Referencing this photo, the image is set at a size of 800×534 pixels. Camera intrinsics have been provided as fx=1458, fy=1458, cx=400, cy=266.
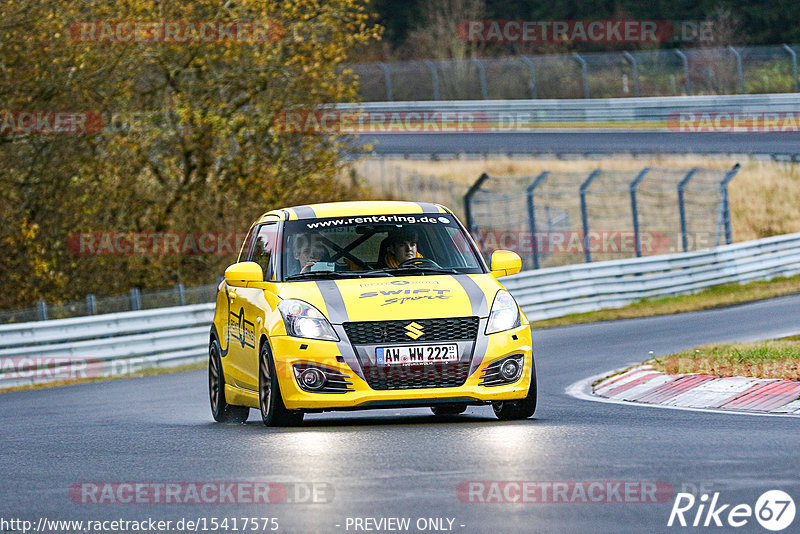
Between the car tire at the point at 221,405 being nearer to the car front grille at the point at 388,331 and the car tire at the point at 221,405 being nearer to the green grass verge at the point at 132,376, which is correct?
the car front grille at the point at 388,331

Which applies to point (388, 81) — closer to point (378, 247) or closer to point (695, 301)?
point (695, 301)

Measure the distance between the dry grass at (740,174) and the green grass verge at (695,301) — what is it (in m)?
7.90

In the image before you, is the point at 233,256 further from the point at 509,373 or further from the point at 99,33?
the point at 509,373

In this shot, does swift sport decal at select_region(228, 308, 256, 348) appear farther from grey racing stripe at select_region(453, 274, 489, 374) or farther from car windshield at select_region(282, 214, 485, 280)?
grey racing stripe at select_region(453, 274, 489, 374)

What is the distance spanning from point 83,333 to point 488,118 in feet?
98.4

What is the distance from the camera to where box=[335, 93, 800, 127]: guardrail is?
43.7 metres

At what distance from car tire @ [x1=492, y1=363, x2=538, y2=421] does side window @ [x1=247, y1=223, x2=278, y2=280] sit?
6.60ft

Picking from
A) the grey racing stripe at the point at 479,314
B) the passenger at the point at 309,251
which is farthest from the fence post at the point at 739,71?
the grey racing stripe at the point at 479,314

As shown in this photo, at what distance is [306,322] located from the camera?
10.1 meters

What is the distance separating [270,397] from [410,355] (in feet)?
3.70

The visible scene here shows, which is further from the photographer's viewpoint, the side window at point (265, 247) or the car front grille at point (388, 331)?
the side window at point (265, 247)

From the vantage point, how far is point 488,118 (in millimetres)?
49531

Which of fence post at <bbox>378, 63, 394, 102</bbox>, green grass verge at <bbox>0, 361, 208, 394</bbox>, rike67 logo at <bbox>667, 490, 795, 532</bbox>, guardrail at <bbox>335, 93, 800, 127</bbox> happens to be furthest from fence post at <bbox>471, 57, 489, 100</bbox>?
rike67 logo at <bbox>667, 490, 795, 532</bbox>

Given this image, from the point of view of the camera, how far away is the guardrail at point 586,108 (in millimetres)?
43719
